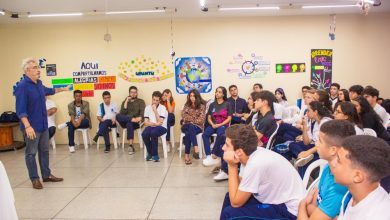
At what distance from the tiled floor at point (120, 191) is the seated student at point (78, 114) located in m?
0.93

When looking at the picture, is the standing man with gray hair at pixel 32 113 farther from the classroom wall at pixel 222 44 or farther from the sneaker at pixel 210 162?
the classroom wall at pixel 222 44

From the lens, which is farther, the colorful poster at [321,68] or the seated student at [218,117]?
the colorful poster at [321,68]

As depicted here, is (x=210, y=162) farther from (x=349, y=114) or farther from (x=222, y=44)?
(x=222, y=44)

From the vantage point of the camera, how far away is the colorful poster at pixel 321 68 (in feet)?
22.3

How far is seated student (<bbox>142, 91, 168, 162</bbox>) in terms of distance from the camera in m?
5.45

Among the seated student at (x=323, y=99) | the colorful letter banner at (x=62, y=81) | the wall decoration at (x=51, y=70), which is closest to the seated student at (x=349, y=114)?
the seated student at (x=323, y=99)

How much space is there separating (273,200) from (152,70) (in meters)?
5.16

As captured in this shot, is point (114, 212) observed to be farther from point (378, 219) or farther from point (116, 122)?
point (116, 122)

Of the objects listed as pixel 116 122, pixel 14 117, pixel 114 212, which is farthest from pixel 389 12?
pixel 14 117

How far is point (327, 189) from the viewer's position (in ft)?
5.52

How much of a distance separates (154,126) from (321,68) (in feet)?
12.1

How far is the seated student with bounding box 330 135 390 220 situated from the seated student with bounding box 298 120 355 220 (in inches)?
9.9

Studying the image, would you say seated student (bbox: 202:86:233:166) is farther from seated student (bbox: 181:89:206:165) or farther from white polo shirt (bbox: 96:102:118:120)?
white polo shirt (bbox: 96:102:118:120)

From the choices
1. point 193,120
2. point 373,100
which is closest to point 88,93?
point 193,120
